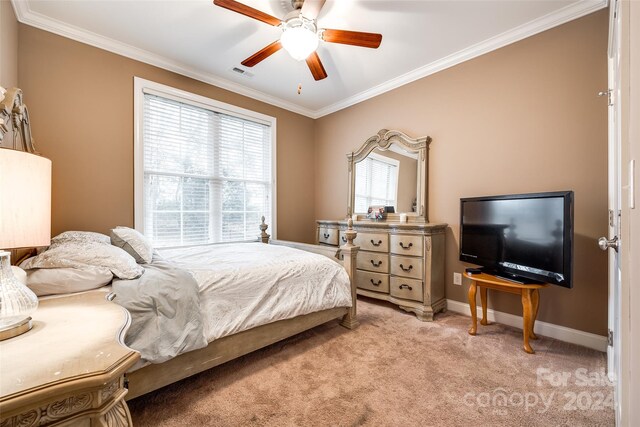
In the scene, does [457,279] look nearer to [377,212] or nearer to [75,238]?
[377,212]

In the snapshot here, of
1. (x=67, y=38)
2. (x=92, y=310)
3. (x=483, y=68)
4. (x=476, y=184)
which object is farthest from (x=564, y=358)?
(x=67, y=38)

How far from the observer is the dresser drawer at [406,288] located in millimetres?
2853

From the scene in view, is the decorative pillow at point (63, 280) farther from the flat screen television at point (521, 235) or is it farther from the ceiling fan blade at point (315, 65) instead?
the flat screen television at point (521, 235)

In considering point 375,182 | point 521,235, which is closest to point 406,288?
point 521,235

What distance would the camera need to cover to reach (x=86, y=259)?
1480 mm

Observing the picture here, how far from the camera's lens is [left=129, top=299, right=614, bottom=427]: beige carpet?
1.46 m

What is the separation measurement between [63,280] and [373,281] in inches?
107

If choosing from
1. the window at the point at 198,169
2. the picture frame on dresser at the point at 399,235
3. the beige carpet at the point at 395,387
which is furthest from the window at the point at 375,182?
the beige carpet at the point at 395,387

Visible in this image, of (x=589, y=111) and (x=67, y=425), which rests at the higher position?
(x=589, y=111)

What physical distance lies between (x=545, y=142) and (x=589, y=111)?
0.34 metres

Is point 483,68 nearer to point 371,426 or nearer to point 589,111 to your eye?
point 589,111

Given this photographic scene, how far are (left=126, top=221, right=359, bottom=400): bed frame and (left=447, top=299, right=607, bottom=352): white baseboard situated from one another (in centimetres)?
138

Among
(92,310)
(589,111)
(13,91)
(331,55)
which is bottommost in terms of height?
(92,310)

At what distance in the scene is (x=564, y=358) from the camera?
2029mm
